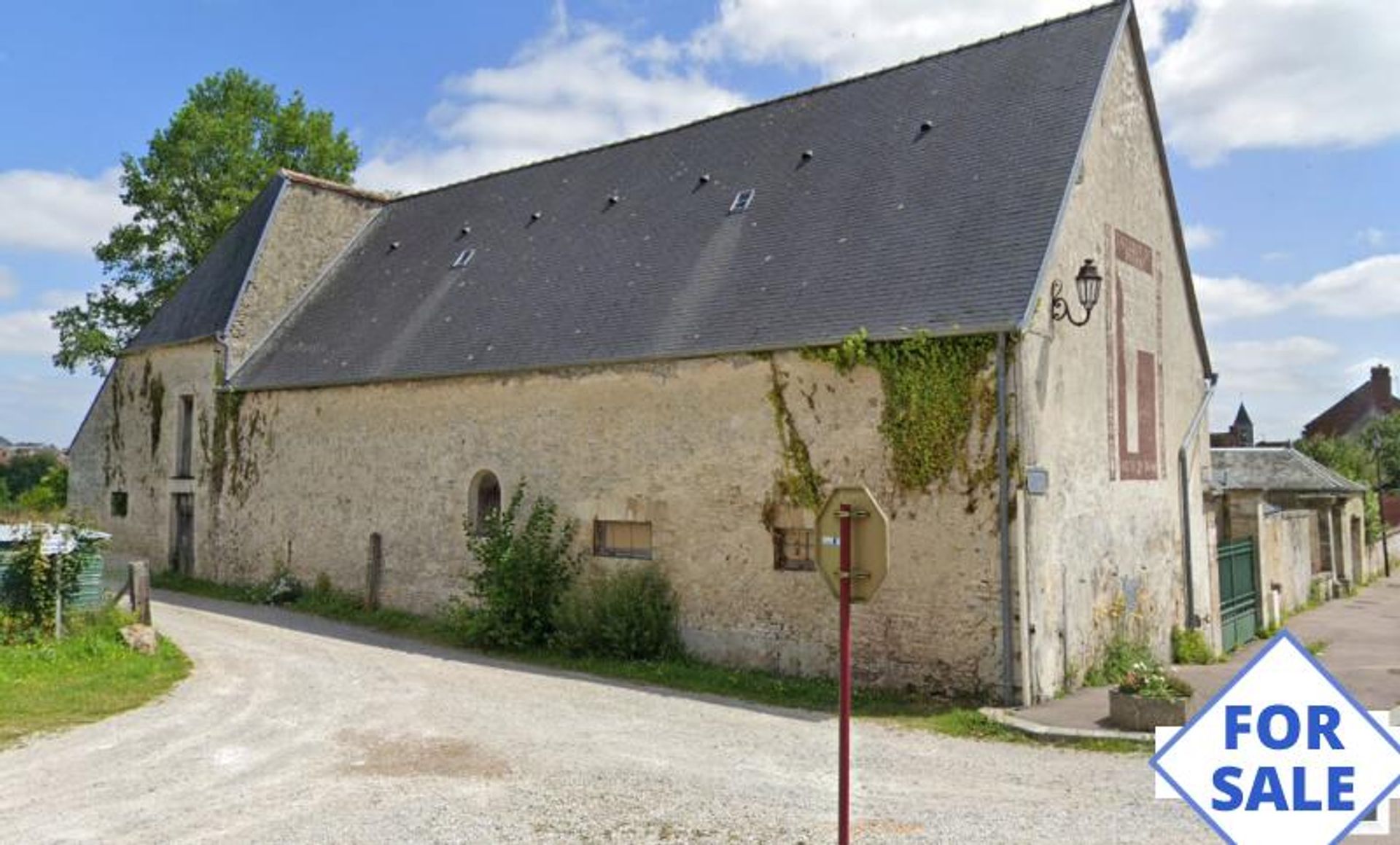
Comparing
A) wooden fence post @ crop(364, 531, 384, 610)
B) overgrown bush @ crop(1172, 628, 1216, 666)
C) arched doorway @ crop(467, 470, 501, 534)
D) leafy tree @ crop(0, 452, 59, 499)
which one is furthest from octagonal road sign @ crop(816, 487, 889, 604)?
leafy tree @ crop(0, 452, 59, 499)

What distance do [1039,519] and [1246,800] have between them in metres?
7.00

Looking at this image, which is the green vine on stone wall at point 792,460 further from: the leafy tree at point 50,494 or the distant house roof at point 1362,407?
the distant house roof at point 1362,407

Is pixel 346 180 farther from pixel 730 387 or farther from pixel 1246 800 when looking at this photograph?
pixel 1246 800

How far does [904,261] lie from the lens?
11562 mm

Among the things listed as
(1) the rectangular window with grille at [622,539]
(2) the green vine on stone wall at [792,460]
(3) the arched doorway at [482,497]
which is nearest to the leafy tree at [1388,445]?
(2) the green vine on stone wall at [792,460]

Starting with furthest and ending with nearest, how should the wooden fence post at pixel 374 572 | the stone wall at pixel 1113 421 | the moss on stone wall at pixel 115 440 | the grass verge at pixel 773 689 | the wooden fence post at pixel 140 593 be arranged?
the moss on stone wall at pixel 115 440 → the wooden fence post at pixel 374 572 → the wooden fence post at pixel 140 593 → the stone wall at pixel 1113 421 → the grass verge at pixel 773 689

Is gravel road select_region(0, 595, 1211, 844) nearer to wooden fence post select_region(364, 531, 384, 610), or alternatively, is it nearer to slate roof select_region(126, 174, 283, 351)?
wooden fence post select_region(364, 531, 384, 610)

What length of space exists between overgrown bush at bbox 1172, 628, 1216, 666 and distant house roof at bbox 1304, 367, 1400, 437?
47519 millimetres

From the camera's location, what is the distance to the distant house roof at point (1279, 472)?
24.9 metres

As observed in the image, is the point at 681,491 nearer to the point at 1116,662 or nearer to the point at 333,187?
the point at 1116,662

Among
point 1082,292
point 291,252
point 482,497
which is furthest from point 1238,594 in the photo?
point 291,252

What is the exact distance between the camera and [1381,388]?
54.7m

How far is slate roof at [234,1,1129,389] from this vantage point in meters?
11.3

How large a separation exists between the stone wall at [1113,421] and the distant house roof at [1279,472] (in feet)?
35.1
